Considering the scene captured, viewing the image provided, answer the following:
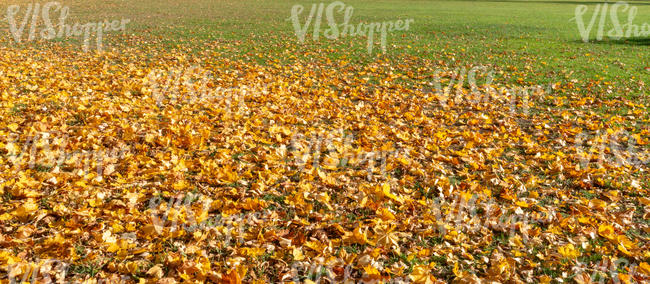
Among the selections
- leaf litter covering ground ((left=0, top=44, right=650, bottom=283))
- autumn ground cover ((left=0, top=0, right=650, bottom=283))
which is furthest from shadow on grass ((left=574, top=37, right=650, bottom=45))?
leaf litter covering ground ((left=0, top=44, right=650, bottom=283))

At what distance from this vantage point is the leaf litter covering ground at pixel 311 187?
317 cm

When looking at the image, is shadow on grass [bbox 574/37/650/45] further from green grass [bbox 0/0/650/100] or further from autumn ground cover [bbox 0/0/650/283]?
autumn ground cover [bbox 0/0/650/283]

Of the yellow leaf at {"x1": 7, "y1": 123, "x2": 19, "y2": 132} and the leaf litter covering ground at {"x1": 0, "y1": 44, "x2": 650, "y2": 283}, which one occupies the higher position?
the yellow leaf at {"x1": 7, "y1": 123, "x2": 19, "y2": 132}

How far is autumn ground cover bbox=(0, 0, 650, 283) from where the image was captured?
318 cm

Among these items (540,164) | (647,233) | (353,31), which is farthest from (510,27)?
(647,233)

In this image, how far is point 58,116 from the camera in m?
5.59

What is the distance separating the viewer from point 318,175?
4.56 m

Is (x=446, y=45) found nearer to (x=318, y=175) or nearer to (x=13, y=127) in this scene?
(x=318, y=175)

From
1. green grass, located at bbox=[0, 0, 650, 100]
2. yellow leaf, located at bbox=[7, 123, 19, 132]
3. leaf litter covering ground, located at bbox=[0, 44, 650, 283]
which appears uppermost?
green grass, located at bbox=[0, 0, 650, 100]

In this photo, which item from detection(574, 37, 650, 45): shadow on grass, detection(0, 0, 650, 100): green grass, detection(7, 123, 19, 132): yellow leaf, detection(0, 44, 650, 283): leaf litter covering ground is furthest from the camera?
detection(574, 37, 650, 45): shadow on grass

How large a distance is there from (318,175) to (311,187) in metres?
0.33

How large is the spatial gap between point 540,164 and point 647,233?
155cm

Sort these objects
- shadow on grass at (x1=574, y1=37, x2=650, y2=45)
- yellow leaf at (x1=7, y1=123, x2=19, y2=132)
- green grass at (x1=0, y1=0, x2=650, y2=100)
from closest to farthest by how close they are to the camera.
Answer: yellow leaf at (x1=7, y1=123, x2=19, y2=132), green grass at (x1=0, y1=0, x2=650, y2=100), shadow on grass at (x1=574, y1=37, x2=650, y2=45)

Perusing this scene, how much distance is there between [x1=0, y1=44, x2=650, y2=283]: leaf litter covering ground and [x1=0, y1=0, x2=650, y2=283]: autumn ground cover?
24 millimetres
